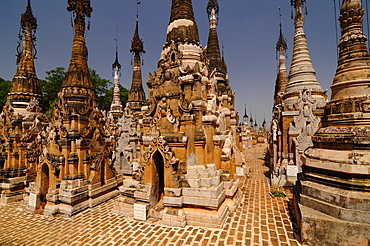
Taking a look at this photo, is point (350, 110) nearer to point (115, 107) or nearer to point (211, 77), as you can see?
point (211, 77)

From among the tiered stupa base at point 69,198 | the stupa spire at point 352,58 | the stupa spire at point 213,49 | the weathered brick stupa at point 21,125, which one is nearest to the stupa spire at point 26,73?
the weathered brick stupa at point 21,125

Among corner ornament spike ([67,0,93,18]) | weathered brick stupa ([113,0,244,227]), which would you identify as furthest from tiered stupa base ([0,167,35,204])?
corner ornament spike ([67,0,93,18])

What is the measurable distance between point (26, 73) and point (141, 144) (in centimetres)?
1071

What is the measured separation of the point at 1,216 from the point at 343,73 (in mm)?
15478

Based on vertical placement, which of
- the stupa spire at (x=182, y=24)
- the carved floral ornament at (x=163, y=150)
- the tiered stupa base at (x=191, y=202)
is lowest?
the tiered stupa base at (x=191, y=202)

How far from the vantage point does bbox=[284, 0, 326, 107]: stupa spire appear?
43.5 feet

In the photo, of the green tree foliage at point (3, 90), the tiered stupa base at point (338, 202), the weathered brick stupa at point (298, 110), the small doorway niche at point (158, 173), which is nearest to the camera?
the tiered stupa base at point (338, 202)

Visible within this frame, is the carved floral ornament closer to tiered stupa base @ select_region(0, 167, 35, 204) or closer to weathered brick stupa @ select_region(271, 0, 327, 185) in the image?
weathered brick stupa @ select_region(271, 0, 327, 185)

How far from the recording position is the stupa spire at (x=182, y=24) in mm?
9398

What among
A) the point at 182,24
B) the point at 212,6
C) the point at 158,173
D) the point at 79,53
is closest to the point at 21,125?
the point at 79,53

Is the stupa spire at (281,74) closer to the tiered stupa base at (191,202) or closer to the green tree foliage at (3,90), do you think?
the tiered stupa base at (191,202)

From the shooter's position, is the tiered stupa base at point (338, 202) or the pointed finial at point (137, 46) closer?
the tiered stupa base at point (338, 202)

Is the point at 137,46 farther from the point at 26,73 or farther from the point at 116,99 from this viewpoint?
the point at 26,73

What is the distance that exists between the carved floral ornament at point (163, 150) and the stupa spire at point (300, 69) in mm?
10313
